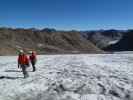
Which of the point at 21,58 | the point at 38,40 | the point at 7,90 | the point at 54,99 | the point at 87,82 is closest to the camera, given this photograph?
the point at 54,99

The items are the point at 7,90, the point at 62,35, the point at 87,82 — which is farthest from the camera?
the point at 62,35

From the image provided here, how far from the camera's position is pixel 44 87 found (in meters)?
10.3

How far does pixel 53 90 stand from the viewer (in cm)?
973

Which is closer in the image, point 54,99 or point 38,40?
point 54,99

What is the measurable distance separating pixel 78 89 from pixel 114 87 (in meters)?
1.59

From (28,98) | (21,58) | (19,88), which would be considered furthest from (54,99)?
(21,58)

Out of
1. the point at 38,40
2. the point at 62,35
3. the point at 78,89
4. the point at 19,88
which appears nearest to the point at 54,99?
the point at 78,89

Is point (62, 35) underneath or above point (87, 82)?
above

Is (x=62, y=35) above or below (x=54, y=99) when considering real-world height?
above

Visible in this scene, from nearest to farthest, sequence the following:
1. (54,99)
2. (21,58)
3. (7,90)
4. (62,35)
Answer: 1. (54,99)
2. (7,90)
3. (21,58)
4. (62,35)

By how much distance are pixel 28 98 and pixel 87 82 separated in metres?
3.47

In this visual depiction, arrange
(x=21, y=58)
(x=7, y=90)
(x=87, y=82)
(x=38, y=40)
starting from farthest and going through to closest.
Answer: (x=38, y=40), (x=21, y=58), (x=87, y=82), (x=7, y=90)

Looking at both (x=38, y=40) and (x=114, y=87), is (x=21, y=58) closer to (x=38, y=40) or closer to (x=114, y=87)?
(x=114, y=87)

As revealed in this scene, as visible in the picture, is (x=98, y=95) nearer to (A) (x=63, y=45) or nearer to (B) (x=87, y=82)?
(B) (x=87, y=82)
